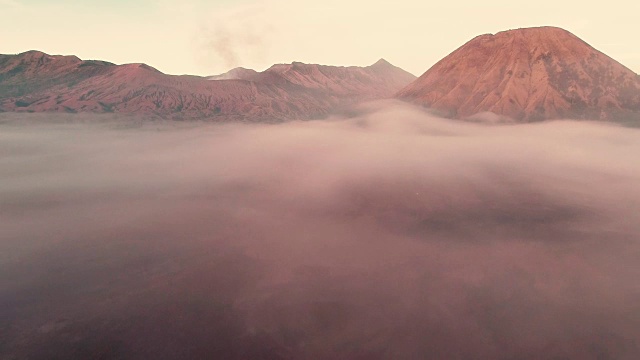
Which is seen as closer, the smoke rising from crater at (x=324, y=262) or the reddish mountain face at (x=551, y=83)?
the smoke rising from crater at (x=324, y=262)

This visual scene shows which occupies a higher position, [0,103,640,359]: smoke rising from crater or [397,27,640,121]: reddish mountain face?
[397,27,640,121]: reddish mountain face

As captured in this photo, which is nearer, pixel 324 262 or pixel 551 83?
pixel 324 262

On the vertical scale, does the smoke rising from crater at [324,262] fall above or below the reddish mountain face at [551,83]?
below

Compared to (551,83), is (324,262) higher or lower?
lower

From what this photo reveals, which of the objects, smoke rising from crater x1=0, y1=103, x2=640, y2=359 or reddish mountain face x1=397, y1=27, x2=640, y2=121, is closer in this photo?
smoke rising from crater x1=0, y1=103, x2=640, y2=359
